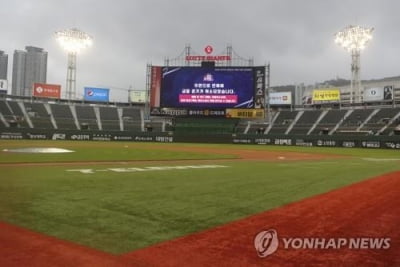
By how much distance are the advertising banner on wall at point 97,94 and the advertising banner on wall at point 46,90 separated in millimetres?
6784

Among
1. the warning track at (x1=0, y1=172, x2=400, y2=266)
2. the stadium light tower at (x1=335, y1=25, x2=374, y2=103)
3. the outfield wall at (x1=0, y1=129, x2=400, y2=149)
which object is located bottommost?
the warning track at (x1=0, y1=172, x2=400, y2=266)

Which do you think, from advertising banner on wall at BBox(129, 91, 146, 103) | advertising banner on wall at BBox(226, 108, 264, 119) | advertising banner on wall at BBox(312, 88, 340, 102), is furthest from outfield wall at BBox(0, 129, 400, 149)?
advertising banner on wall at BBox(129, 91, 146, 103)

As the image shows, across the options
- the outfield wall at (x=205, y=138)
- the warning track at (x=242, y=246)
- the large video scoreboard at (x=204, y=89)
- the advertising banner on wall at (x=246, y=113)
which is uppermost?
the large video scoreboard at (x=204, y=89)

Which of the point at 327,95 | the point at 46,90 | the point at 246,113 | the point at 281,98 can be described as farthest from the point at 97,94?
the point at 327,95

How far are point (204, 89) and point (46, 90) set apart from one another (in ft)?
148

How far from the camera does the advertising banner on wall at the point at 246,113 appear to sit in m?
61.1

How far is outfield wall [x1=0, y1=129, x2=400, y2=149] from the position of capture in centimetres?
5691

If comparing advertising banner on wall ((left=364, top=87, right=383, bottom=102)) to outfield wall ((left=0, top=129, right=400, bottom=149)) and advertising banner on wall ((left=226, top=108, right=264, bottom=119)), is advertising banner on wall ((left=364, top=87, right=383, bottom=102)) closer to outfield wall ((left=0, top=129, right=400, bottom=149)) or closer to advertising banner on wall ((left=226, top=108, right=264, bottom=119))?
outfield wall ((left=0, top=129, right=400, bottom=149))

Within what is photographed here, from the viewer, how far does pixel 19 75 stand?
138750 mm

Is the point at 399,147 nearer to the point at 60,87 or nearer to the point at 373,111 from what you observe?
the point at 373,111

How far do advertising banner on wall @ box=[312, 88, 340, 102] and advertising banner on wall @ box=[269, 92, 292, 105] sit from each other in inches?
257

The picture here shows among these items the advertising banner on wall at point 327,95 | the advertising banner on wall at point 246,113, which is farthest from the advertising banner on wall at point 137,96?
the advertising banner on wall at point 327,95

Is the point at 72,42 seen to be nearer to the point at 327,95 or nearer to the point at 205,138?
the point at 205,138

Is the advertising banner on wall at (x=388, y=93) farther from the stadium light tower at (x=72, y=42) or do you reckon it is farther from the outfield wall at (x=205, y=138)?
the stadium light tower at (x=72, y=42)
